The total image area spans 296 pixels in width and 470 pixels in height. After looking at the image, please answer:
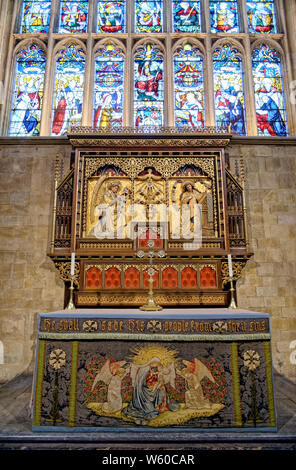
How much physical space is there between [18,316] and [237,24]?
816cm

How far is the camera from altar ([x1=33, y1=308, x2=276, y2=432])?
3.20 meters

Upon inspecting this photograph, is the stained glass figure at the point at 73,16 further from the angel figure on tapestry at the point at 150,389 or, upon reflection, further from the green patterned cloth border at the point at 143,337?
the angel figure on tapestry at the point at 150,389

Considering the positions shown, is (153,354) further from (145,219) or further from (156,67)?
(156,67)

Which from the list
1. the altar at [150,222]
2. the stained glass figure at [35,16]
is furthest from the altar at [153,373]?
the stained glass figure at [35,16]

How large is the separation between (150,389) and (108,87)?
6.39m

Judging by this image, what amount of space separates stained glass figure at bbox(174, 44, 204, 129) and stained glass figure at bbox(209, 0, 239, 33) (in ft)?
2.88

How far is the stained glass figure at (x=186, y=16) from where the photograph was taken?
7.78 metres

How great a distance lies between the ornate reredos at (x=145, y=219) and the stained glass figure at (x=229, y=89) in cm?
134

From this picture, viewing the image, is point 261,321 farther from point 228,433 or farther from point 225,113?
point 225,113

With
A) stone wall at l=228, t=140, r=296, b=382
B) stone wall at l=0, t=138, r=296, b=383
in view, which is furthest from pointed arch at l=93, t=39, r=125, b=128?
stone wall at l=228, t=140, r=296, b=382

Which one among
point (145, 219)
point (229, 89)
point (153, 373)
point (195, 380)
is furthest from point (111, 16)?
point (195, 380)

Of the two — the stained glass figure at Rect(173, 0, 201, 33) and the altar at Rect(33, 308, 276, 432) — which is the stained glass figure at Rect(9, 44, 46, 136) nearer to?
the stained glass figure at Rect(173, 0, 201, 33)

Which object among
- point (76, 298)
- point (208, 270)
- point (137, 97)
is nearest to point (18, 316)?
point (76, 298)

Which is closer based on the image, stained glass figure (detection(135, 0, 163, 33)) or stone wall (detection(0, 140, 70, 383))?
stone wall (detection(0, 140, 70, 383))
